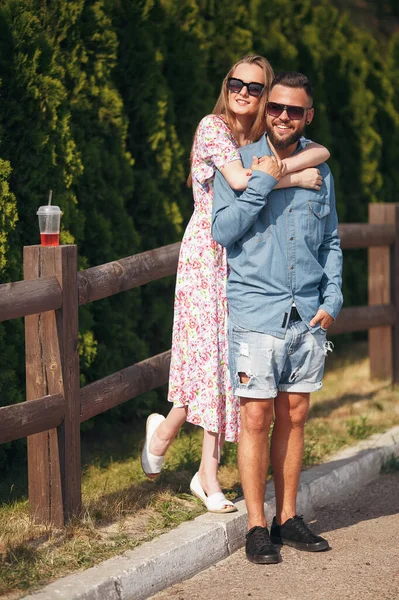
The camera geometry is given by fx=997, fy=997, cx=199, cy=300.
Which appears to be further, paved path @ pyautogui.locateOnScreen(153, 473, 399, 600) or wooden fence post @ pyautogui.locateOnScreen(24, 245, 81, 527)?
wooden fence post @ pyautogui.locateOnScreen(24, 245, 81, 527)

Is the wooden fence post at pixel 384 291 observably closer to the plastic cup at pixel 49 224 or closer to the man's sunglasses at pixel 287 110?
the man's sunglasses at pixel 287 110

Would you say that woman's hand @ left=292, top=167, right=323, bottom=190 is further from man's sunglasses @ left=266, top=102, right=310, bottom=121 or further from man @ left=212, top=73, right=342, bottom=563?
man's sunglasses @ left=266, top=102, right=310, bottom=121

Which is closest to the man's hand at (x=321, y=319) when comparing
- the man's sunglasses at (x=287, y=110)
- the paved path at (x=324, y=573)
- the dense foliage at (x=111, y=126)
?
the man's sunglasses at (x=287, y=110)

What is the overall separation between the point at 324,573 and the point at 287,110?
1947 millimetres

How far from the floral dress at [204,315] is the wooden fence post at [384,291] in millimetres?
3287

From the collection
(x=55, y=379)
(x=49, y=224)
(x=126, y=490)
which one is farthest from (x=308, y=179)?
(x=126, y=490)

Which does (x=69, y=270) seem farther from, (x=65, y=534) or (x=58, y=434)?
(x=65, y=534)

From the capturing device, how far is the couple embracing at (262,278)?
418 centimetres

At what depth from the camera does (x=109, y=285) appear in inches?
188

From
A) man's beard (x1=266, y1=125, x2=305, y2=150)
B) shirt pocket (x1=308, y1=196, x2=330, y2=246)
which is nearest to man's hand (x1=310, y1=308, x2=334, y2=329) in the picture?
shirt pocket (x1=308, y1=196, x2=330, y2=246)

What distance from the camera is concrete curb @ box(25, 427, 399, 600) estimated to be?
374 centimetres

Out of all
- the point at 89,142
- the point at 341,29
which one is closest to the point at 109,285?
the point at 89,142

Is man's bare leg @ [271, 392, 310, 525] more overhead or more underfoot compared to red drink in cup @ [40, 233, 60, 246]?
more underfoot

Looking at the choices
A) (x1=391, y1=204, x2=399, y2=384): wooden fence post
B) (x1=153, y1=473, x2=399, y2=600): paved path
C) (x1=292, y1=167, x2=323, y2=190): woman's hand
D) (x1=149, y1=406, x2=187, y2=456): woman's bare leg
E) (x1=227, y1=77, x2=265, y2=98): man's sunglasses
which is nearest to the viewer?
(x1=153, y1=473, x2=399, y2=600): paved path
